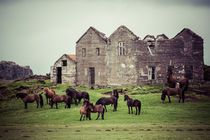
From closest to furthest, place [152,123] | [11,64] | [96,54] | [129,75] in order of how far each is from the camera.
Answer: [152,123] < [129,75] < [96,54] < [11,64]

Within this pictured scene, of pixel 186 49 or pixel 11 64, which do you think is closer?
pixel 186 49

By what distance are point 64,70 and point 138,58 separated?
1453cm

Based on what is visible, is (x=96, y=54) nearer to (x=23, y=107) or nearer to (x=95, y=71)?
(x=95, y=71)

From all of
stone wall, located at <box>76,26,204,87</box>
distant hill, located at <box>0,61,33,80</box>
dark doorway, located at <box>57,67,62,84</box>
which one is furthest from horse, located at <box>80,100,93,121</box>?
distant hill, located at <box>0,61,33,80</box>

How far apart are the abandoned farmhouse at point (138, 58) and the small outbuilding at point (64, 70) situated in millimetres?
2834

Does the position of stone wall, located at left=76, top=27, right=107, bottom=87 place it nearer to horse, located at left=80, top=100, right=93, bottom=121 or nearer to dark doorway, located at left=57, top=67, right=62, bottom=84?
dark doorway, located at left=57, top=67, right=62, bottom=84

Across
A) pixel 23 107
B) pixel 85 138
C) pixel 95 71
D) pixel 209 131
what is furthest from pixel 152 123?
pixel 95 71

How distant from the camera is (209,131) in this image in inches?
531

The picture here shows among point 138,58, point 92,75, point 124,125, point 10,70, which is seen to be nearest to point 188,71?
point 138,58

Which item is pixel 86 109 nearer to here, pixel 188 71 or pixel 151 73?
pixel 151 73

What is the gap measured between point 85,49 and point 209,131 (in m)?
35.1

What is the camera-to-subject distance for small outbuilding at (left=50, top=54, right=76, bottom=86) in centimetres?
4731

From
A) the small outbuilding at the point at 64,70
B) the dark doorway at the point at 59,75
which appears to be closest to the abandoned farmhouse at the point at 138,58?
the small outbuilding at the point at 64,70

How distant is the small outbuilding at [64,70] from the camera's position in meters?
47.3
